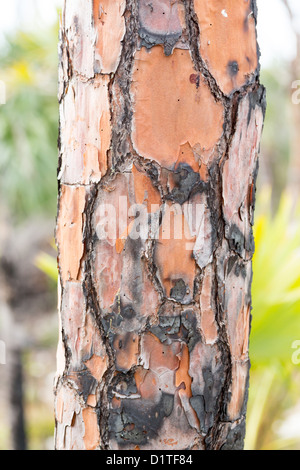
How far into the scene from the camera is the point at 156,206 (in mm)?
451

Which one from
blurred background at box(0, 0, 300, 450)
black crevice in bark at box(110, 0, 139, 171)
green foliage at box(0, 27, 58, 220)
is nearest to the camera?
black crevice in bark at box(110, 0, 139, 171)

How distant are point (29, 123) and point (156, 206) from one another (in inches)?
78.6

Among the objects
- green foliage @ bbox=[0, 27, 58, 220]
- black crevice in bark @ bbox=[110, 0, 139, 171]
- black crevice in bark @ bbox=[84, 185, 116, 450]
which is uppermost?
green foliage @ bbox=[0, 27, 58, 220]

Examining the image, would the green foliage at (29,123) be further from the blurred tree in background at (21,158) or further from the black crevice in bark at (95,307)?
the black crevice in bark at (95,307)

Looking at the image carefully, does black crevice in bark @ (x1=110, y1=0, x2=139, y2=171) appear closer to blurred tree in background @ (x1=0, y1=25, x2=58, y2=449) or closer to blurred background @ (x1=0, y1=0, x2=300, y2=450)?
blurred background @ (x1=0, y1=0, x2=300, y2=450)

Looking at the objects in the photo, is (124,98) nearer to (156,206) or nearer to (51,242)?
(156,206)

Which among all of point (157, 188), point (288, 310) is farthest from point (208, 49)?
point (288, 310)

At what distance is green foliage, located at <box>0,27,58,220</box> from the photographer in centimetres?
212

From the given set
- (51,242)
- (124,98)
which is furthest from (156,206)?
(51,242)

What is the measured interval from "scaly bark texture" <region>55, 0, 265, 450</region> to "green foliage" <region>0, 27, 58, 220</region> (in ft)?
5.79

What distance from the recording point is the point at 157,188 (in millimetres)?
450

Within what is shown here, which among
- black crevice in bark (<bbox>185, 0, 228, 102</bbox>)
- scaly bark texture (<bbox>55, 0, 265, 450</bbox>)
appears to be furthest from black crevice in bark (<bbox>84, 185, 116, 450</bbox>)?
black crevice in bark (<bbox>185, 0, 228, 102</bbox>)

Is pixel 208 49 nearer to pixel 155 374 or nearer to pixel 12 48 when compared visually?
pixel 155 374

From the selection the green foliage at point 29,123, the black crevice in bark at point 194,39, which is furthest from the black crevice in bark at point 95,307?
the green foliage at point 29,123
